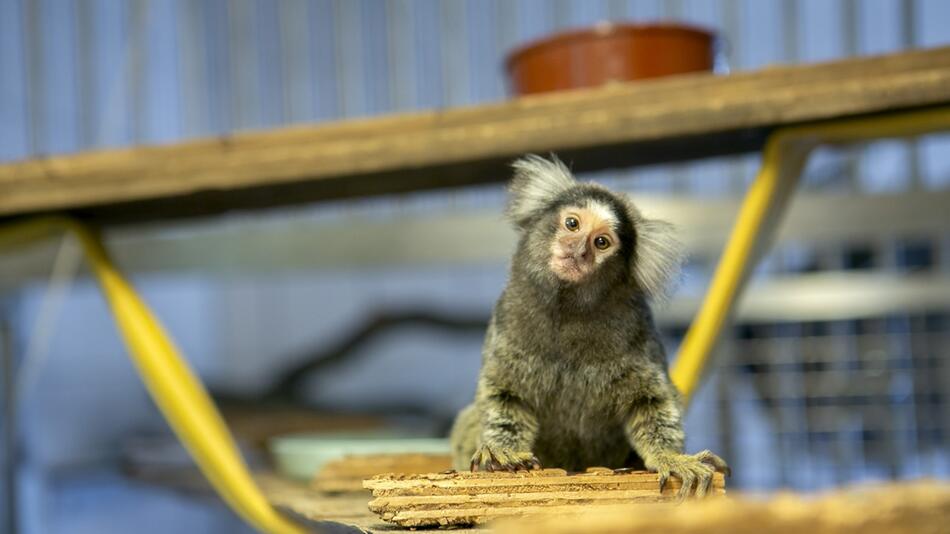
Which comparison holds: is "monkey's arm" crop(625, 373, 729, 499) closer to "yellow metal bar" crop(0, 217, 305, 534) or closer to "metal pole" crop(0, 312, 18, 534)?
"yellow metal bar" crop(0, 217, 305, 534)

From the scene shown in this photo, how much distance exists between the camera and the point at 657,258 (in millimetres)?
907

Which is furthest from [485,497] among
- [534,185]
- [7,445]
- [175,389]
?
[7,445]

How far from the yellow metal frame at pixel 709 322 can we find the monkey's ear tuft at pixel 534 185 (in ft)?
0.86

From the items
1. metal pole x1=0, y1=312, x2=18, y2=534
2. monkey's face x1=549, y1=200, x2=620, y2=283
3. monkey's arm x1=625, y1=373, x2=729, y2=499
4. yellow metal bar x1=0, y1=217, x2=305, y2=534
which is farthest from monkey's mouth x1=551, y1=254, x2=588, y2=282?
metal pole x1=0, y1=312, x2=18, y2=534

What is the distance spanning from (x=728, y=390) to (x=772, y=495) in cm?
202

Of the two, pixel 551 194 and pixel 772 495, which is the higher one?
pixel 551 194

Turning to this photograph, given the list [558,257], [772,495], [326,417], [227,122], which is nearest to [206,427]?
[558,257]

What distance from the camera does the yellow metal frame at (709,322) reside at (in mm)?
1058

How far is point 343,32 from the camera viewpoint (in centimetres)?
250

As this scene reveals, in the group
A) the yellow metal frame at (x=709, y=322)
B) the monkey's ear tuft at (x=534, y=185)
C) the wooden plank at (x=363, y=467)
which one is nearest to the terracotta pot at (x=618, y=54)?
the yellow metal frame at (x=709, y=322)

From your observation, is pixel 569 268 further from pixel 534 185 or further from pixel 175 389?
pixel 175 389

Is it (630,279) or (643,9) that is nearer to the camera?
(630,279)

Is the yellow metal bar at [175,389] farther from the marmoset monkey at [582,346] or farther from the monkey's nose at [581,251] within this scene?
the monkey's nose at [581,251]

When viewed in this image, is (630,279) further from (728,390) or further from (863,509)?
(728,390)
